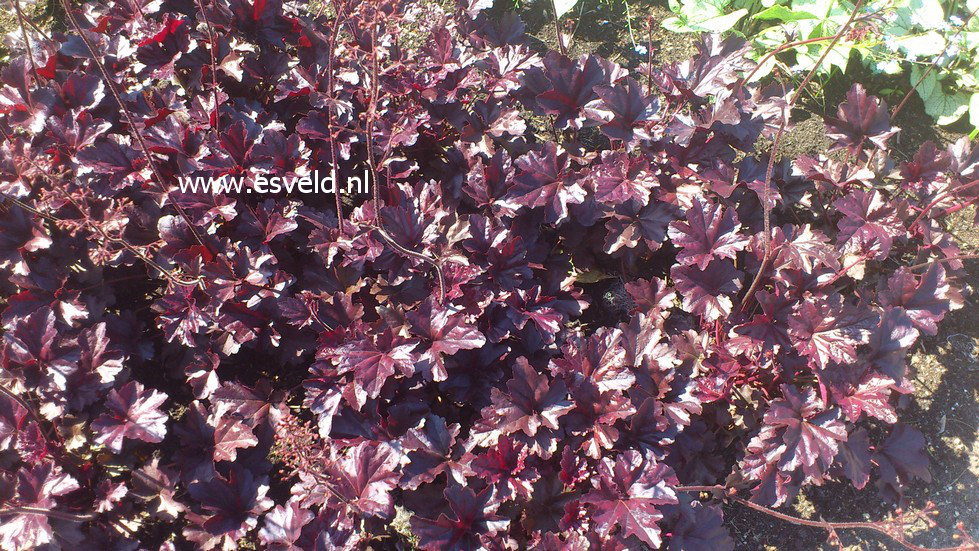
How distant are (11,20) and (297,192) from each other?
2.24 metres

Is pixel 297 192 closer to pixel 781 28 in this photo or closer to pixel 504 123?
pixel 504 123

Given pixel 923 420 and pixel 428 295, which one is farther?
pixel 923 420

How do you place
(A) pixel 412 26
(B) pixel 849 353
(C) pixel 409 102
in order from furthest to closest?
(A) pixel 412 26
(C) pixel 409 102
(B) pixel 849 353

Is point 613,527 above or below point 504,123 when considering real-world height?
below

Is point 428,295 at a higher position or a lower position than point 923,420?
higher

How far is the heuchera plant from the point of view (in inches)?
96.7

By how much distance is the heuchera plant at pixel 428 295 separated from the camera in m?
2.46

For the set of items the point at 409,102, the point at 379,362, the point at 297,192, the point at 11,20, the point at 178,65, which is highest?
the point at 11,20

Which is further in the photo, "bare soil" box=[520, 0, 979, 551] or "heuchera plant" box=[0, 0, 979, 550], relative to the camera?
"bare soil" box=[520, 0, 979, 551]

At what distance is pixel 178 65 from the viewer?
3.20 meters

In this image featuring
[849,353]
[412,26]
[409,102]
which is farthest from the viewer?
[412,26]

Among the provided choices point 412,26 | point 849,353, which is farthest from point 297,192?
point 849,353

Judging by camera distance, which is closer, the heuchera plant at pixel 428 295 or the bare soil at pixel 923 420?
the heuchera plant at pixel 428 295

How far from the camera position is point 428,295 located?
9.30 ft
